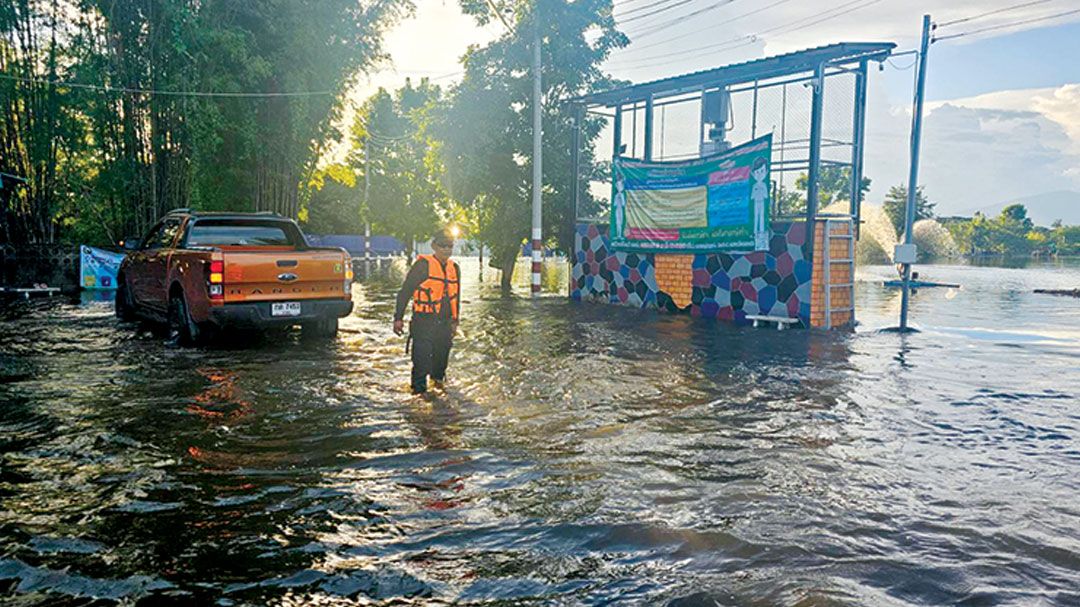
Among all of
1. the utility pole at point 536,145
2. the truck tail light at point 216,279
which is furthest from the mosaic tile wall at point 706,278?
the truck tail light at point 216,279

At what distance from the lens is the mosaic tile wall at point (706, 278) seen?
13.8m

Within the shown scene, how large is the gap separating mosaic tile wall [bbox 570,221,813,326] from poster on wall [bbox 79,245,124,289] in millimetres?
12187

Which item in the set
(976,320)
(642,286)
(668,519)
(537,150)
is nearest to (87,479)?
(668,519)

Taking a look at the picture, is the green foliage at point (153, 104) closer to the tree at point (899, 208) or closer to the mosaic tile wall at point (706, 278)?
the mosaic tile wall at point (706, 278)

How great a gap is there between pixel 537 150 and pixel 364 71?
11227 millimetres

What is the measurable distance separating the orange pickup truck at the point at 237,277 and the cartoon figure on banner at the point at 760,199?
24.0 ft

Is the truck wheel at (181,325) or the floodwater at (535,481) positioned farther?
the truck wheel at (181,325)

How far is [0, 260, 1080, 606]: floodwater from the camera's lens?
354 centimetres

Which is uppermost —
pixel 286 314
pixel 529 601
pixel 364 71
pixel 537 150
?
pixel 364 71

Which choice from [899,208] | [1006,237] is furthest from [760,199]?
[1006,237]

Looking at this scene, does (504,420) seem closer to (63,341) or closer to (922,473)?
(922,473)

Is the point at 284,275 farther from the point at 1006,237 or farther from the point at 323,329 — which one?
the point at 1006,237

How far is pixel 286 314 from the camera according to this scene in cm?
1043

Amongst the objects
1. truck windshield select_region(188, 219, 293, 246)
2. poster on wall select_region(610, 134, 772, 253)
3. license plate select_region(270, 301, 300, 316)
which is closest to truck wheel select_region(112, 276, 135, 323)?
truck windshield select_region(188, 219, 293, 246)
